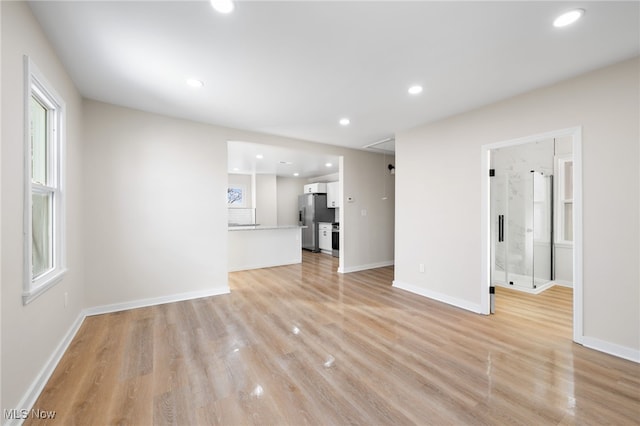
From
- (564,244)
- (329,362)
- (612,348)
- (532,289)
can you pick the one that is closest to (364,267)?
(532,289)

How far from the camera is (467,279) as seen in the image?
3492 millimetres

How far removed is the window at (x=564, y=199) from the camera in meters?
4.50

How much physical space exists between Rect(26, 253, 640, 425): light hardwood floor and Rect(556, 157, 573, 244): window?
5.41ft

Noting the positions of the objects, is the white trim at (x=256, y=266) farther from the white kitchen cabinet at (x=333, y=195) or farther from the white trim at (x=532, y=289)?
the white trim at (x=532, y=289)

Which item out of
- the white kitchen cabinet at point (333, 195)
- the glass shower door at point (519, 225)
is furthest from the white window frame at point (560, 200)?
the white kitchen cabinet at point (333, 195)

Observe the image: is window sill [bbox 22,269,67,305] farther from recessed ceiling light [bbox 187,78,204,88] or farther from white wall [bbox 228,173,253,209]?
white wall [bbox 228,173,253,209]

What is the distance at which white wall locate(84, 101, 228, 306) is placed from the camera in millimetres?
3279

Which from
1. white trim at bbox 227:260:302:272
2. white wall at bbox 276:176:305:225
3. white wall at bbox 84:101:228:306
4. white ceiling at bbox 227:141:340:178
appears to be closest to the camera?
white wall at bbox 84:101:228:306

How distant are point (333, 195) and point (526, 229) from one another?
5056 millimetres

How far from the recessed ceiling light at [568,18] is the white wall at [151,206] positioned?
3906 mm

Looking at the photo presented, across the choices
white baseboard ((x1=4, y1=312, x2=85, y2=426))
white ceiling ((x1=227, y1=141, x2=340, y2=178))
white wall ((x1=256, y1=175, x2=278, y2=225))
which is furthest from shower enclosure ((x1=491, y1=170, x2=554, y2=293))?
white wall ((x1=256, y1=175, x2=278, y2=225))

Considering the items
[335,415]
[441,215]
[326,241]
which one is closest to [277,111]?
[441,215]

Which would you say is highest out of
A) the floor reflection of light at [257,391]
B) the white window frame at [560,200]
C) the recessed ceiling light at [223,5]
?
the recessed ceiling light at [223,5]

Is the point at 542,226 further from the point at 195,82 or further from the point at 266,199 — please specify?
the point at 266,199
